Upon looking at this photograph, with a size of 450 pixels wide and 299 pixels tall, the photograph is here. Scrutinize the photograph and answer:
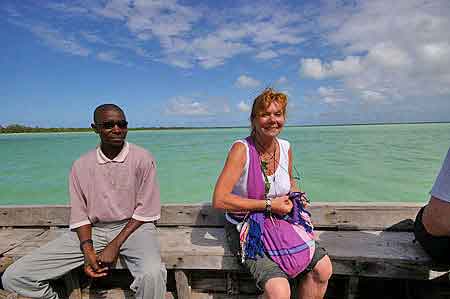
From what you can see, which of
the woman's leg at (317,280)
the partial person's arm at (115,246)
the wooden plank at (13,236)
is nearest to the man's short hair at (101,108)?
the partial person's arm at (115,246)

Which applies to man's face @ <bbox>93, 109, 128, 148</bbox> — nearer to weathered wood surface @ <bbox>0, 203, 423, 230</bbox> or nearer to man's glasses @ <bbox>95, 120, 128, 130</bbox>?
man's glasses @ <bbox>95, 120, 128, 130</bbox>

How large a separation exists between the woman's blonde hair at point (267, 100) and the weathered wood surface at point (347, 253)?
1.10 metres

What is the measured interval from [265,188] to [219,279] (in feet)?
3.04

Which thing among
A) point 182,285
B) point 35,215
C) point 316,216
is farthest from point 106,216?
point 316,216

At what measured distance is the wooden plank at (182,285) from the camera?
2.13 m

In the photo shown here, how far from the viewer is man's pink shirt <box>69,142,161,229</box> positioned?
2.12 m

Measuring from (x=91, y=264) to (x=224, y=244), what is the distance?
0.99 meters

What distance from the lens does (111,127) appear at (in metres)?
2.14

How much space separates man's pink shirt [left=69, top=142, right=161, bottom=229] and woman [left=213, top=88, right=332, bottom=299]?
0.62 m

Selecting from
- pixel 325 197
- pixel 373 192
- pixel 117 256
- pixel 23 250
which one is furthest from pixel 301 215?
pixel 373 192

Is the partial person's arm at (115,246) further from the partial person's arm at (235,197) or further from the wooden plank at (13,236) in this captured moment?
the wooden plank at (13,236)

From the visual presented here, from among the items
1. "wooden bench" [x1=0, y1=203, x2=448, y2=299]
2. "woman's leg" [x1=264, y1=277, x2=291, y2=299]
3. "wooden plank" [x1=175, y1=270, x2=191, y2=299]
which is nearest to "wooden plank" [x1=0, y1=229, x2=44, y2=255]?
"wooden bench" [x1=0, y1=203, x2=448, y2=299]

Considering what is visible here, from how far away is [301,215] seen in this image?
202 centimetres

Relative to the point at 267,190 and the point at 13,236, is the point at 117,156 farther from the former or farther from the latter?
the point at 13,236
